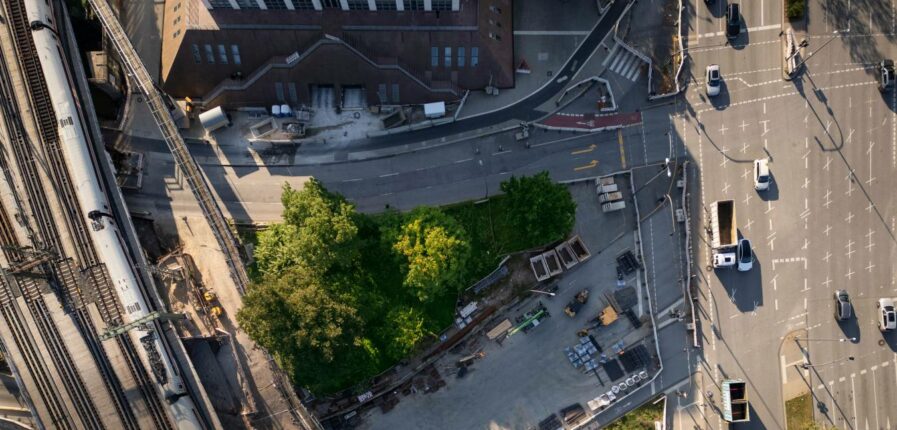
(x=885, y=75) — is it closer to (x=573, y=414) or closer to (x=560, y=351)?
(x=560, y=351)

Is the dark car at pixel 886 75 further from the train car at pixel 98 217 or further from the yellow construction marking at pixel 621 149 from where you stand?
the train car at pixel 98 217

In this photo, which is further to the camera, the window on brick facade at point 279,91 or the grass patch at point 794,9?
the grass patch at point 794,9

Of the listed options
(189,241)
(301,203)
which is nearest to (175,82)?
(189,241)

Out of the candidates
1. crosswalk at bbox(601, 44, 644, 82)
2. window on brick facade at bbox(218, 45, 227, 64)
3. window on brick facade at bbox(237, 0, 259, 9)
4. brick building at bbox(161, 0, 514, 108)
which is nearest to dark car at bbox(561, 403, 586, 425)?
brick building at bbox(161, 0, 514, 108)

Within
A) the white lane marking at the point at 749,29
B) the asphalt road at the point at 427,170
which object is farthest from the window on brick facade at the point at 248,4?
the white lane marking at the point at 749,29

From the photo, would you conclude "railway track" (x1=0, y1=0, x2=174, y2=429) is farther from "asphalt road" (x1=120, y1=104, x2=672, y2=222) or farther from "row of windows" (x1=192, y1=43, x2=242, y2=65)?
"row of windows" (x1=192, y1=43, x2=242, y2=65)

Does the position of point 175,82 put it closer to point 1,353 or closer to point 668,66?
point 1,353
